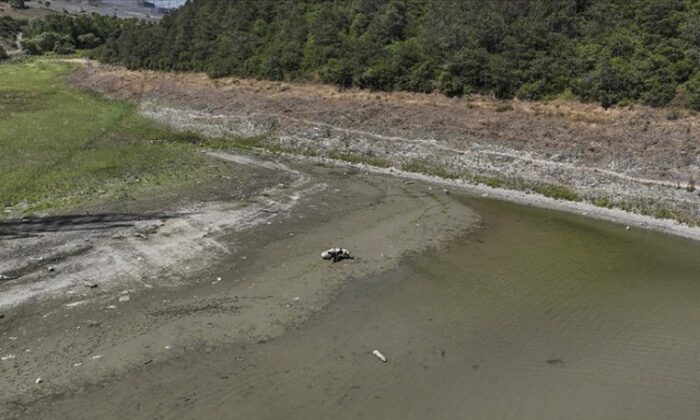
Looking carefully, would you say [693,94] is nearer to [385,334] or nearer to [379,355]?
[385,334]

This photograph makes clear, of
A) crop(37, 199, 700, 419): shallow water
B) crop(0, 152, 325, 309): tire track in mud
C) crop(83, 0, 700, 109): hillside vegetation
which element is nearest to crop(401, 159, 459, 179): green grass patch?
crop(83, 0, 700, 109): hillside vegetation

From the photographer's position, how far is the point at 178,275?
727 inches

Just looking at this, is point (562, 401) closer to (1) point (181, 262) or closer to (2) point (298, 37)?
(1) point (181, 262)

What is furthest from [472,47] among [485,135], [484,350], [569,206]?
[484,350]

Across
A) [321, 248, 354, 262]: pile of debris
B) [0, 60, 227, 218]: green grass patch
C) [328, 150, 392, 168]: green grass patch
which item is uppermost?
[321, 248, 354, 262]: pile of debris

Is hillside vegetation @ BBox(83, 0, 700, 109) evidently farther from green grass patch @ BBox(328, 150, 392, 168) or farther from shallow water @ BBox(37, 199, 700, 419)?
shallow water @ BBox(37, 199, 700, 419)

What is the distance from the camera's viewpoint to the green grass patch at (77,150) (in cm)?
2677

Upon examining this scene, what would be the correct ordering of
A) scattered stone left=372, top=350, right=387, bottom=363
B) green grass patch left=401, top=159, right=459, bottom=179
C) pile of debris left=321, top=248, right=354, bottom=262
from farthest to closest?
green grass patch left=401, top=159, right=459, bottom=179, pile of debris left=321, top=248, right=354, bottom=262, scattered stone left=372, top=350, right=387, bottom=363

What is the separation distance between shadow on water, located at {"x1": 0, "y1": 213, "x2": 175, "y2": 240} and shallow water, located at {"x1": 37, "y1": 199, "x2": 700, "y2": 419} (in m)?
10.1

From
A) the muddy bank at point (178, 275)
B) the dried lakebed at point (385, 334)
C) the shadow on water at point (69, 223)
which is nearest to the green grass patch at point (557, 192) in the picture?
the muddy bank at point (178, 275)

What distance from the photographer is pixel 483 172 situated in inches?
1265

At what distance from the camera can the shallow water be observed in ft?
41.8

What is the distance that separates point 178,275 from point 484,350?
10.0m

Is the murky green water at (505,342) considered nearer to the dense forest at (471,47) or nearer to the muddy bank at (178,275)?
the muddy bank at (178,275)
